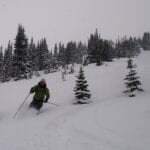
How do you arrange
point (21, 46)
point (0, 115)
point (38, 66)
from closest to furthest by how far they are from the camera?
point (0, 115) → point (21, 46) → point (38, 66)

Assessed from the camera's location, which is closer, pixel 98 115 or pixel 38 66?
pixel 98 115

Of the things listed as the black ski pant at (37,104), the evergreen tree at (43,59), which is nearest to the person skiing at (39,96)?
the black ski pant at (37,104)

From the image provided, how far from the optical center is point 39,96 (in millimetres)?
11586

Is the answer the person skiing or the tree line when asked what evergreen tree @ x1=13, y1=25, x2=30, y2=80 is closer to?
the tree line

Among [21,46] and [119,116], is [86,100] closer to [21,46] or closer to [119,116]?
[119,116]

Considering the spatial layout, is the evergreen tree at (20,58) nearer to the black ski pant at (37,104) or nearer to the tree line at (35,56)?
the tree line at (35,56)

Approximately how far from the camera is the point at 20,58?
113 ft

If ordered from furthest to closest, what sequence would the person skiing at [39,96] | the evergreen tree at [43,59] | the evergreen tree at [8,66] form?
the evergreen tree at [43,59], the evergreen tree at [8,66], the person skiing at [39,96]

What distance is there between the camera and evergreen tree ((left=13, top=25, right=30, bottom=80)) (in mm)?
33906

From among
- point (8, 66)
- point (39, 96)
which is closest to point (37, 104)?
point (39, 96)

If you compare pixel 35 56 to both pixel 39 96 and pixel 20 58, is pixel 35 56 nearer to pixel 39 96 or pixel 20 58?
pixel 20 58

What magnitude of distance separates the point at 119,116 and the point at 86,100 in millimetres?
6303

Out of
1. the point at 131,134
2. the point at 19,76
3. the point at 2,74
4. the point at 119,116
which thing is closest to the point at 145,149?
the point at 131,134

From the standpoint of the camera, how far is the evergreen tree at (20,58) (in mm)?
33906
